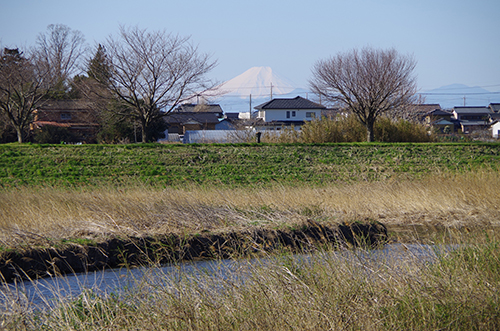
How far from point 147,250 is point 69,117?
46.4m

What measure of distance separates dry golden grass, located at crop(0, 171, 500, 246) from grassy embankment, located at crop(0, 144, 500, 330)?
38mm

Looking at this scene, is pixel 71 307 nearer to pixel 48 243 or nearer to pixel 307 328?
pixel 307 328

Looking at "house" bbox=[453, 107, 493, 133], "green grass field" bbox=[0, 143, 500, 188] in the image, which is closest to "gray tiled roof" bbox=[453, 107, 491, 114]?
"house" bbox=[453, 107, 493, 133]

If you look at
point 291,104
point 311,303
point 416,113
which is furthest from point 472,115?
point 311,303

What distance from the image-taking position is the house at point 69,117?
151 ft

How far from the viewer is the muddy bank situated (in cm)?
749

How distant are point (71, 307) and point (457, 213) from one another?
998 cm

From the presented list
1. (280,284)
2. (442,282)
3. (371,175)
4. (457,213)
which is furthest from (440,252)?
(371,175)

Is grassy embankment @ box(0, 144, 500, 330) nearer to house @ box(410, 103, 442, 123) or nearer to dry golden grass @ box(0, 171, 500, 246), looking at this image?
dry golden grass @ box(0, 171, 500, 246)

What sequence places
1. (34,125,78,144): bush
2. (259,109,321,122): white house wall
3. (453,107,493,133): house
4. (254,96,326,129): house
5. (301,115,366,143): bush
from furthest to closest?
1. (453,107,493,133): house
2. (259,109,321,122): white house wall
3. (254,96,326,129): house
4. (34,125,78,144): bush
5. (301,115,366,143): bush

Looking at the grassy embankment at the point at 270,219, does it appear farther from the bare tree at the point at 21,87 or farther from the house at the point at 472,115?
the house at the point at 472,115

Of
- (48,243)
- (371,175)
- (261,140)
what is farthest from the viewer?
(261,140)

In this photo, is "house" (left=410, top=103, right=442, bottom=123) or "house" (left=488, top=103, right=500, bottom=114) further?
"house" (left=488, top=103, right=500, bottom=114)

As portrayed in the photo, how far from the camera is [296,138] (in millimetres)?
29609
